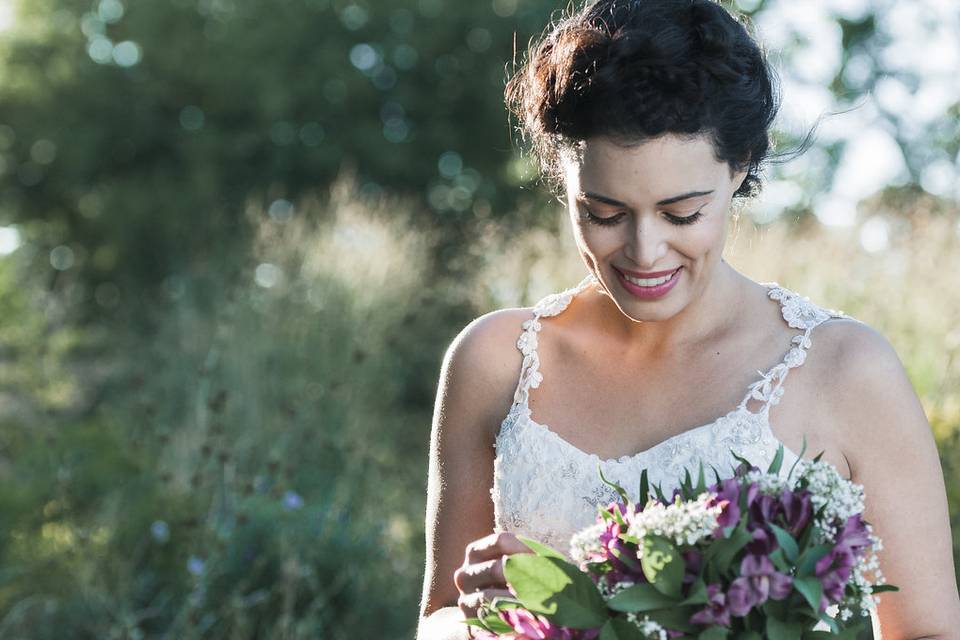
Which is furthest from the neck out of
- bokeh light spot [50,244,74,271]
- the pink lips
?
bokeh light spot [50,244,74,271]

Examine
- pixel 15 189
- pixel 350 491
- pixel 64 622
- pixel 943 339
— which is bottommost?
pixel 64 622

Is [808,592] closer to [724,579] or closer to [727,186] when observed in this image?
[724,579]

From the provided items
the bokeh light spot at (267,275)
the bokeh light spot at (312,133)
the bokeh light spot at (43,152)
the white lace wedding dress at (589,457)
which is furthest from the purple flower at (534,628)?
the bokeh light spot at (43,152)

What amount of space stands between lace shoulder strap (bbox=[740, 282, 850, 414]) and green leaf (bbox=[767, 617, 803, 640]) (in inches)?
36.2

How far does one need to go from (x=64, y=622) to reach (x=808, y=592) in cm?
407

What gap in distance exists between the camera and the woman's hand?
7.00 ft

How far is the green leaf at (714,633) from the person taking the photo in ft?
5.33

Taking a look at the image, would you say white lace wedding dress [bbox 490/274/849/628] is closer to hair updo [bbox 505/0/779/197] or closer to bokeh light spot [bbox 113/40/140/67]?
hair updo [bbox 505/0/779/197]

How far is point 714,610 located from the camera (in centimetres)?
163

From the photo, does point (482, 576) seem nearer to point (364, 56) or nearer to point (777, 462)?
point (777, 462)

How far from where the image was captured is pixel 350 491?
6.18 m

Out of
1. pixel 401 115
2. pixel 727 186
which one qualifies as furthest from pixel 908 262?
pixel 401 115

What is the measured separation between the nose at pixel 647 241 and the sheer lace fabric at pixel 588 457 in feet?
1.43

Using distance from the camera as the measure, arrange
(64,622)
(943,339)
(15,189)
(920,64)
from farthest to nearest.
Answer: (15,189) → (920,64) → (943,339) → (64,622)
